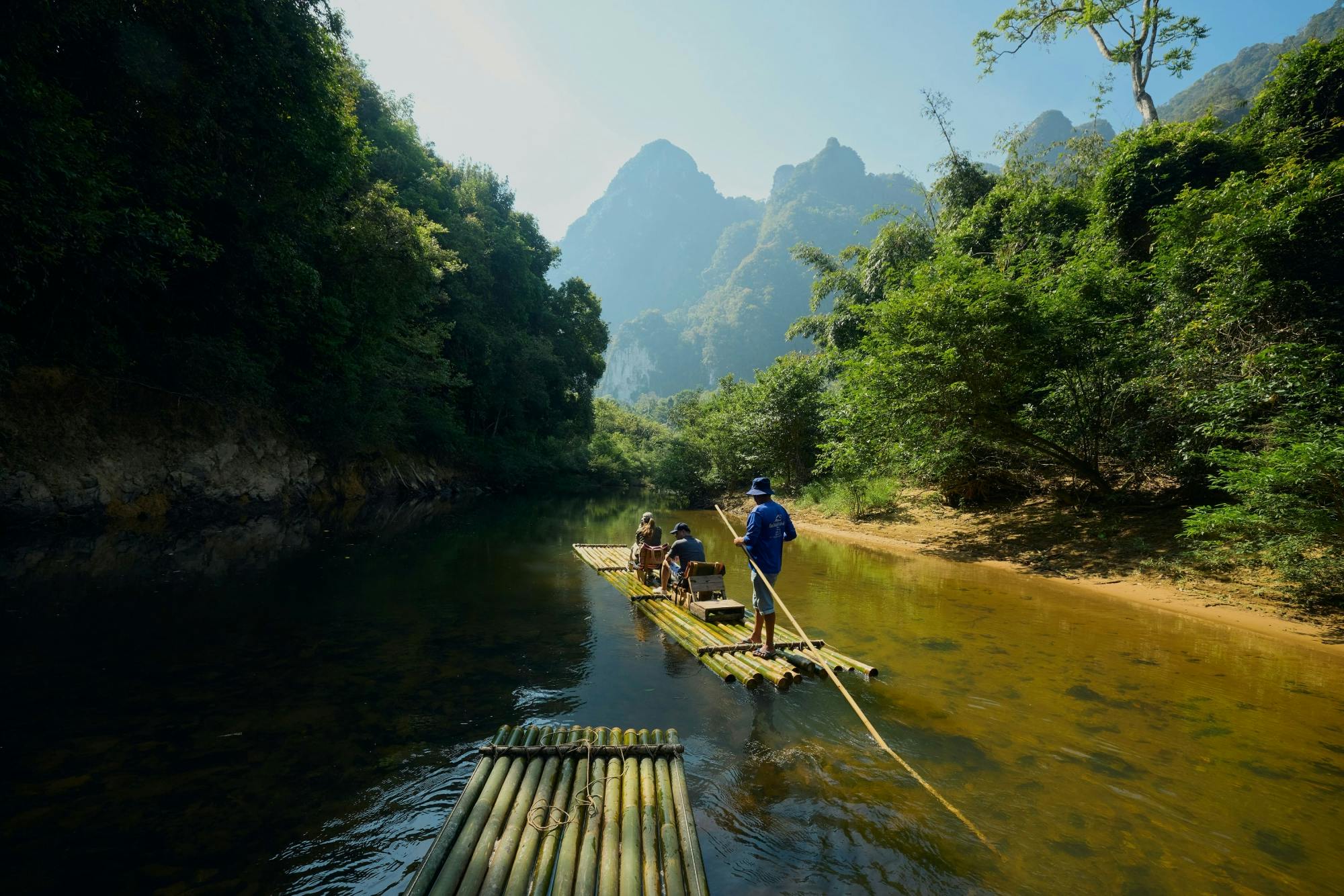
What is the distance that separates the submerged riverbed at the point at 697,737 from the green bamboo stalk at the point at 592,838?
931mm

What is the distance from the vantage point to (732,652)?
283 inches

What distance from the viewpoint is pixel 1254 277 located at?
37.3ft

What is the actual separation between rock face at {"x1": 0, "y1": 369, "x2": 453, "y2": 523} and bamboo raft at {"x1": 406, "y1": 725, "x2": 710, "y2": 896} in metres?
15.3

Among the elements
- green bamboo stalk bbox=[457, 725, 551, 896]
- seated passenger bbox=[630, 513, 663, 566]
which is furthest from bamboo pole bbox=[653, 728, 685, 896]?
seated passenger bbox=[630, 513, 663, 566]

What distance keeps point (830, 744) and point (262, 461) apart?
2239cm

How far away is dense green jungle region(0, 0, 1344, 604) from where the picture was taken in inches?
376

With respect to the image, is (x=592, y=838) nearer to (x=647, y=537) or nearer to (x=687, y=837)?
(x=687, y=837)

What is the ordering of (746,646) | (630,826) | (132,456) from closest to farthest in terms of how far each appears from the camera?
(630,826), (746,646), (132,456)

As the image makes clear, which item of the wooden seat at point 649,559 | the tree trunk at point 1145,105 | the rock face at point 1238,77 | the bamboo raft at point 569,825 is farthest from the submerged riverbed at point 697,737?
the rock face at point 1238,77

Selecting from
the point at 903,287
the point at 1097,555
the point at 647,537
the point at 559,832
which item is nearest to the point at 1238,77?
the point at 903,287

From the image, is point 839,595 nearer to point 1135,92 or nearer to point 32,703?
point 32,703

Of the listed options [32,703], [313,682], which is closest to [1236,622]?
[313,682]

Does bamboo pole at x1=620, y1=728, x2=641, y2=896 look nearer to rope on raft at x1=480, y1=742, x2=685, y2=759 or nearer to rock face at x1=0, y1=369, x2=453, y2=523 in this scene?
rope on raft at x1=480, y1=742, x2=685, y2=759

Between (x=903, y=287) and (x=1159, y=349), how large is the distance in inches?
303
